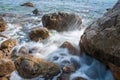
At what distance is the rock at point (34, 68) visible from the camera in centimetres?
641

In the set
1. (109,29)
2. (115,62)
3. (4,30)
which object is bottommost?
(4,30)

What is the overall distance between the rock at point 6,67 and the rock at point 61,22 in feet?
12.9

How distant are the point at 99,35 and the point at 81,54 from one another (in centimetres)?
126

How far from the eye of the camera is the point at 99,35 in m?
6.22

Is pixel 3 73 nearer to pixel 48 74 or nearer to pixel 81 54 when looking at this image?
pixel 48 74

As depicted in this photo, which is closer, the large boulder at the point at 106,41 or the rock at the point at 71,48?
the large boulder at the point at 106,41

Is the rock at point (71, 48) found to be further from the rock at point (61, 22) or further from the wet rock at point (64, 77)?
the rock at point (61, 22)

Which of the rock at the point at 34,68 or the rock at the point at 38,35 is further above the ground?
the rock at the point at 34,68

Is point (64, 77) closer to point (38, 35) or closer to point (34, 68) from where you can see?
point (34, 68)

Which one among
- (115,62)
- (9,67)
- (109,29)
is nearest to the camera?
(115,62)

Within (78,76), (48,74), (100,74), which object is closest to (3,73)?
(48,74)

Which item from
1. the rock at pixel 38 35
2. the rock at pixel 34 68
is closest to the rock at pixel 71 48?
the rock at pixel 34 68

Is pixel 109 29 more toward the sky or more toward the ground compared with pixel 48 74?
more toward the sky

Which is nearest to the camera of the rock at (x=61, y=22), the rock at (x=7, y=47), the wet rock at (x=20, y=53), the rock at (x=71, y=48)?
the rock at (x=71, y=48)
